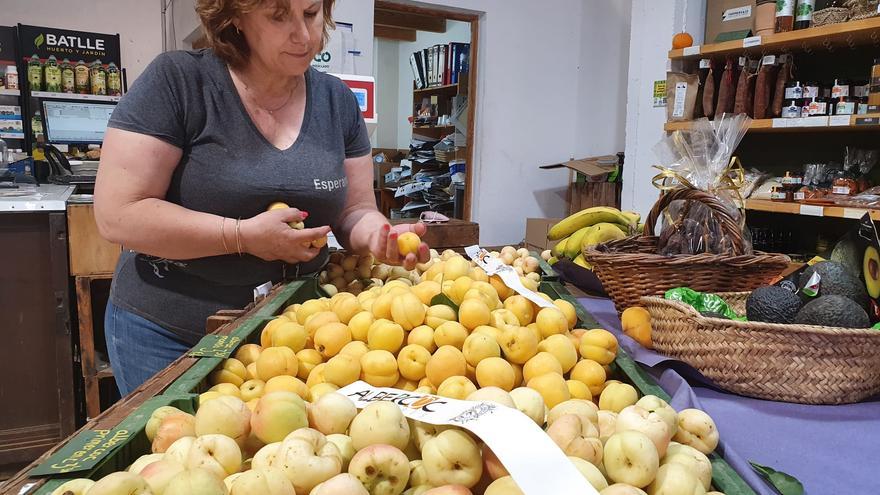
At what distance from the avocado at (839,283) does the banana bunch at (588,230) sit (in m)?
0.86

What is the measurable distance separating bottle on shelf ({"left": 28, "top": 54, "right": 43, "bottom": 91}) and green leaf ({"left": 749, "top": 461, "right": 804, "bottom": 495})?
16.9 feet

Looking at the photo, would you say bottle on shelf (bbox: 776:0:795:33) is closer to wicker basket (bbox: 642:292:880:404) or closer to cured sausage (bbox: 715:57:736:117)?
cured sausage (bbox: 715:57:736:117)

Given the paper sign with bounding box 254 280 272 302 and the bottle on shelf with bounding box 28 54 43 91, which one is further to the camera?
the bottle on shelf with bounding box 28 54 43 91

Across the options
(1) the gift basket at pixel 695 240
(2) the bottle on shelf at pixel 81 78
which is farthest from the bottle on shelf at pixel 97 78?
(1) the gift basket at pixel 695 240

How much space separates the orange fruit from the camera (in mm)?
3523

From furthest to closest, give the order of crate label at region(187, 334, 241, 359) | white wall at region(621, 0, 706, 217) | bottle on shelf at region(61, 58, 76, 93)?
bottle on shelf at region(61, 58, 76, 93) < white wall at region(621, 0, 706, 217) < crate label at region(187, 334, 241, 359)

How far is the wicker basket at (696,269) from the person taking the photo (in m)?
1.28

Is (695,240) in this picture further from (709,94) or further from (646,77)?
(646,77)

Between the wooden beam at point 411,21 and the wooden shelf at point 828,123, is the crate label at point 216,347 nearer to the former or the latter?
the wooden shelf at point 828,123

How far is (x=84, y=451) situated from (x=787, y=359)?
103 cm

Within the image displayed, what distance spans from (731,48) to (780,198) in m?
0.83

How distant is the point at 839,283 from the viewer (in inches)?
43.6

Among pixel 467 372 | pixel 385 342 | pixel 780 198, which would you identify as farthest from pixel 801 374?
pixel 780 198

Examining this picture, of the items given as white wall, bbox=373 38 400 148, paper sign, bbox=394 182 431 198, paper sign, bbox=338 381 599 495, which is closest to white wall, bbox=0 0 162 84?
paper sign, bbox=394 182 431 198
